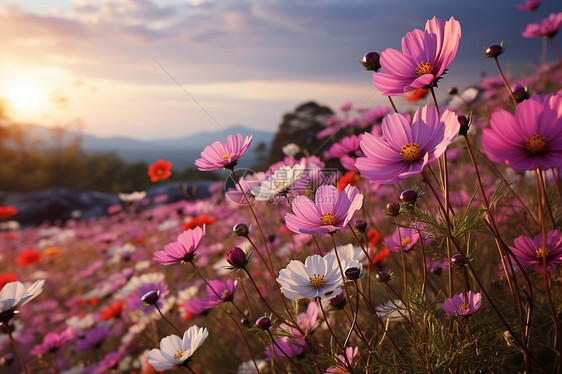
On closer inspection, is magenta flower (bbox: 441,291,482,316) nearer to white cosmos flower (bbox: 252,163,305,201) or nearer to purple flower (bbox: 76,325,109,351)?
white cosmos flower (bbox: 252,163,305,201)

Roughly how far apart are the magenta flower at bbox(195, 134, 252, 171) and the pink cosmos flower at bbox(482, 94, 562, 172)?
14.9 inches

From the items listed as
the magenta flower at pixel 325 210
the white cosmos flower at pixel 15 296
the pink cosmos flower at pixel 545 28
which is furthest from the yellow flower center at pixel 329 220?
the pink cosmos flower at pixel 545 28

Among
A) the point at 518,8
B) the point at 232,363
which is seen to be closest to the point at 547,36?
the point at 518,8

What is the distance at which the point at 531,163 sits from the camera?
0.37 m

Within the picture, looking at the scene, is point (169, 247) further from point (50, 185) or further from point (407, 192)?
point (50, 185)

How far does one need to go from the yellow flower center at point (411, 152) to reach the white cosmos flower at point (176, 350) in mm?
423

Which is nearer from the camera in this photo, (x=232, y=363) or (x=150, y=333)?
(x=232, y=363)

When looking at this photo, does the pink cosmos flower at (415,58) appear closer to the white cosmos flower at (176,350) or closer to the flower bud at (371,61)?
the flower bud at (371,61)

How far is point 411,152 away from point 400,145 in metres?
0.02

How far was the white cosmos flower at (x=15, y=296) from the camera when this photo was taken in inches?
21.5

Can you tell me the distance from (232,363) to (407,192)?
108 cm

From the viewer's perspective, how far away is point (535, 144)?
37cm

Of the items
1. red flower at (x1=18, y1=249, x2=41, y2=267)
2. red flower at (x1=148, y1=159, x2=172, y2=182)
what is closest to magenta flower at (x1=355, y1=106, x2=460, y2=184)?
red flower at (x1=148, y1=159, x2=172, y2=182)

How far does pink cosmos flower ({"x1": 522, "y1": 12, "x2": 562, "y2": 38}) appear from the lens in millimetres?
1248
